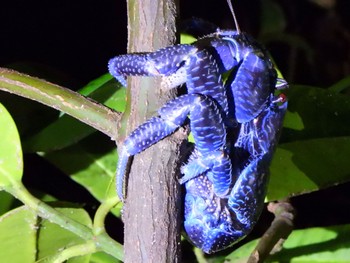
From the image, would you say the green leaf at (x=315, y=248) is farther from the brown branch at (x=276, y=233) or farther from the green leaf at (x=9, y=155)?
the green leaf at (x=9, y=155)

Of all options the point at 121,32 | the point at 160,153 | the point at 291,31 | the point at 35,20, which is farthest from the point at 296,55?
the point at 160,153

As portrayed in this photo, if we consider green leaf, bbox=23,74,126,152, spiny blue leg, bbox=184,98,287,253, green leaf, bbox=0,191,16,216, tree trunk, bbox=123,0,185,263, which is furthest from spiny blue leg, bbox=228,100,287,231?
green leaf, bbox=0,191,16,216

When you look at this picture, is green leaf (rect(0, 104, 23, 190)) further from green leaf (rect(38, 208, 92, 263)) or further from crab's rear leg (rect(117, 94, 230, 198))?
crab's rear leg (rect(117, 94, 230, 198))

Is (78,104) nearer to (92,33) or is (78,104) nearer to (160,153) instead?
(160,153)

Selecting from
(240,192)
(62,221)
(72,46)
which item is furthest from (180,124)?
(72,46)

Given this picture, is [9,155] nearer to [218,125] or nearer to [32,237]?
[32,237]

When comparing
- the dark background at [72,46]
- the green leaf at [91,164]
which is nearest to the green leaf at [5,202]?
the green leaf at [91,164]
